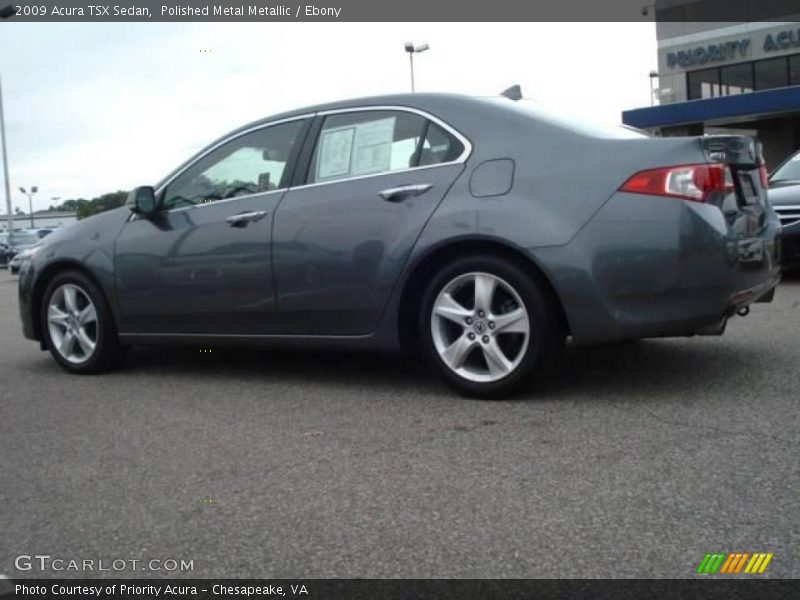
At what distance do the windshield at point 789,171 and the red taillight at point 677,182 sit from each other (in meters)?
5.47

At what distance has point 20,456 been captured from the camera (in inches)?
161

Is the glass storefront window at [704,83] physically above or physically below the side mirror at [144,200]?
above

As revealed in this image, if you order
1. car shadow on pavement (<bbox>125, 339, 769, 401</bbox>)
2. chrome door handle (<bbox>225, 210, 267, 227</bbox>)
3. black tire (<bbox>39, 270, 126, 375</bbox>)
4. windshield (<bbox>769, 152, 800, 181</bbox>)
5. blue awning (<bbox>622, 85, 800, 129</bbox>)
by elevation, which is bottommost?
car shadow on pavement (<bbox>125, 339, 769, 401</bbox>)

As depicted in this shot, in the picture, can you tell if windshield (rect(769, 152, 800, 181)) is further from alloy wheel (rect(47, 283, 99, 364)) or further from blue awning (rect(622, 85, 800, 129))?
blue awning (rect(622, 85, 800, 129))

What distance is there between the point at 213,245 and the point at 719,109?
24.6m

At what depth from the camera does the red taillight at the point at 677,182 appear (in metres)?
4.09

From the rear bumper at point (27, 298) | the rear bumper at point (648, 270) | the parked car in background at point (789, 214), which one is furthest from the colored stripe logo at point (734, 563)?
the parked car in background at point (789, 214)

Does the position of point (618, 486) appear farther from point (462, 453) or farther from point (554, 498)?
point (462, 453)

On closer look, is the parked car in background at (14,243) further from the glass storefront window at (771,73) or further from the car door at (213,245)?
the glass storefront window at (771,73)

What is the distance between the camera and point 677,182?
4.10 metres
